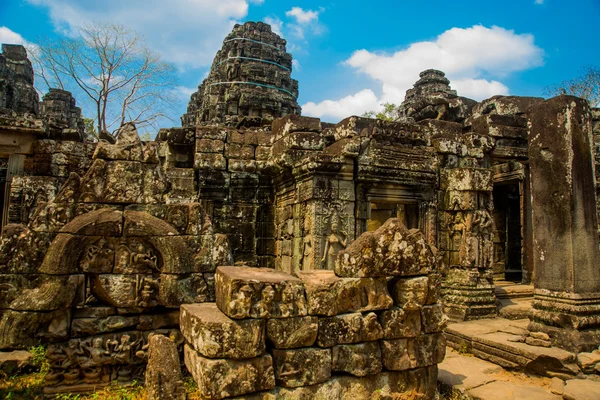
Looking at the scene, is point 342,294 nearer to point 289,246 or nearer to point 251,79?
point 289,246

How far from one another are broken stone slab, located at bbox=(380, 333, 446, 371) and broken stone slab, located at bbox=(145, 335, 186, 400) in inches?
63.5

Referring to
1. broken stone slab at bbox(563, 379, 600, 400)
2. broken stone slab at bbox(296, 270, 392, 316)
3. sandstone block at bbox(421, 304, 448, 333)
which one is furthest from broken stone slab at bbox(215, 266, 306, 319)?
broken stone slab at bbox(563, 379, 600, 400)

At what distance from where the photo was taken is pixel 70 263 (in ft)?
12.2

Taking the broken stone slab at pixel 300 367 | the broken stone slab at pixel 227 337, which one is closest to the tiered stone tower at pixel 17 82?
the broken stone slab at pixel 227 337

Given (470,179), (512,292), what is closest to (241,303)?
(470,179)

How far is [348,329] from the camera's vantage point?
10.5 feet

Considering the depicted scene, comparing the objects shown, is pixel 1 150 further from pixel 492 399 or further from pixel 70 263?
pixel 492 399

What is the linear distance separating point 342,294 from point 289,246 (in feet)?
14.7

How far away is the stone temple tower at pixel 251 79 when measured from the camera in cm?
1460

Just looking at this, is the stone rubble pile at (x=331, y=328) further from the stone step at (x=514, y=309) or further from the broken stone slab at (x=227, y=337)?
the stone step at (x=514, y=309)

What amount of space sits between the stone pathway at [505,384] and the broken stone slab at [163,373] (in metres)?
2.66

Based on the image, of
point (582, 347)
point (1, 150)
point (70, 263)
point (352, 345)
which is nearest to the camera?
point (352, 345)

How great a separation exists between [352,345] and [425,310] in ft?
2.44

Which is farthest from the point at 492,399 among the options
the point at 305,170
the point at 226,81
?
the point at 226,81
